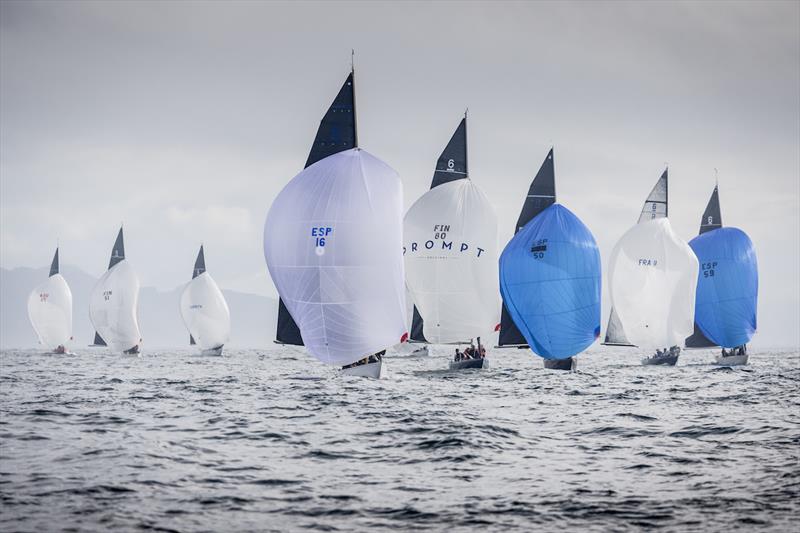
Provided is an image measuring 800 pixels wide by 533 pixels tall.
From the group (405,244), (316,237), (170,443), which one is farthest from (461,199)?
(170,443)

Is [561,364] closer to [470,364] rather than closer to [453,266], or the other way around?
[470,364]

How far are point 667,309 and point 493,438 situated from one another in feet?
105

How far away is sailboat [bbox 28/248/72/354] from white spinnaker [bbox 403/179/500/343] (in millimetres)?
51952

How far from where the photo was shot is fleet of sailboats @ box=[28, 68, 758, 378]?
27.7m

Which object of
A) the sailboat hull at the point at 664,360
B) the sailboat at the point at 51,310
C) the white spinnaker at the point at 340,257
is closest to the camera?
the white spinnaker at the point at 340,257

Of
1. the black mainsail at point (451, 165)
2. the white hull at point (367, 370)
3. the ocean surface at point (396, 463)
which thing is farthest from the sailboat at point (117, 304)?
the ocean surface at point (396, 463)

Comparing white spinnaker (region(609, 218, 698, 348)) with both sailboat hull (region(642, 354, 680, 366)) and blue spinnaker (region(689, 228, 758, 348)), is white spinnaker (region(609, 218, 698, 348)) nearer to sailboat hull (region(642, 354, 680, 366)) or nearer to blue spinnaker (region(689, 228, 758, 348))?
sailboat hull (region(642, 354, 680, 366))

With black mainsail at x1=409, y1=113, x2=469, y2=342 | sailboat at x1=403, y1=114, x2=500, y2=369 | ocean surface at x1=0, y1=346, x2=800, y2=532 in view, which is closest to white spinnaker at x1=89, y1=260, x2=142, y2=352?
black mainsail at x1=409, y1=113, x2=469, y2=342

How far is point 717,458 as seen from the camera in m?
14.6

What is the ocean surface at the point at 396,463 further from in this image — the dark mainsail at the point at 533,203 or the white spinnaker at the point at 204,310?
the white spinnaker at the point at 204,310

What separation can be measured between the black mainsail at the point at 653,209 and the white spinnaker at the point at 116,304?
39792mm

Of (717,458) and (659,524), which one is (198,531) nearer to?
(659,524)

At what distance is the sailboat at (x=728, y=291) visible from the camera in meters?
49.5

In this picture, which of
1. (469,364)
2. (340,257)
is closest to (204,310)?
(469,364)
